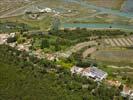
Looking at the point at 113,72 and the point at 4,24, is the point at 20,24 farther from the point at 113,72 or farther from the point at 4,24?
the point at 113,72

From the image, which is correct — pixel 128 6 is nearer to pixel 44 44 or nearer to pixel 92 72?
pixel 44 44

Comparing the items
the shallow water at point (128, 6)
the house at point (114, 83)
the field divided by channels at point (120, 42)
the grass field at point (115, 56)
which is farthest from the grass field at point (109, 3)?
the house at point (114, 83)

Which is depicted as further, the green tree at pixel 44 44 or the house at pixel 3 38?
the house at pixel 3 38

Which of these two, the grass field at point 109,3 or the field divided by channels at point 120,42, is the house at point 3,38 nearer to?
the field divided by channels at point 120,42

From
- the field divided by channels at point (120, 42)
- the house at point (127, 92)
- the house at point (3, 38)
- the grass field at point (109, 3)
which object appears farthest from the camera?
the grass field at point (109, 3)

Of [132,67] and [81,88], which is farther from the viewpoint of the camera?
[132,67]

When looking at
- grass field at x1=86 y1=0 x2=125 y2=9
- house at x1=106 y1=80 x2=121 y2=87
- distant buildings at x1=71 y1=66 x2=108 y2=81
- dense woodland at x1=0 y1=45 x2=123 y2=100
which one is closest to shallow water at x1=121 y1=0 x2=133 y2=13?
grass field at x1=86 y1=0 x2=125 y2=9

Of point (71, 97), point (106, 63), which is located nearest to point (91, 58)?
point (106, 63)
